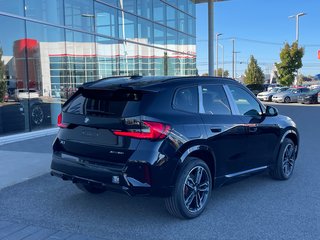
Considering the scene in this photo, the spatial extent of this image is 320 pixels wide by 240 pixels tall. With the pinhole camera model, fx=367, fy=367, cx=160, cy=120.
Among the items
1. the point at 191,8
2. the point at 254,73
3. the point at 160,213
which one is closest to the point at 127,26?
the point at 191,8

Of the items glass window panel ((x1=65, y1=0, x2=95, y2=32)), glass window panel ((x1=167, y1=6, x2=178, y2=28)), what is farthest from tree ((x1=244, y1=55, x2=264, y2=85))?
glass window panel ((x1=65, y1=0, x2=95, y2=32))

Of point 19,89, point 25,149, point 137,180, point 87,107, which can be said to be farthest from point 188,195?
point 19,89

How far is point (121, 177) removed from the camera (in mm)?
3988

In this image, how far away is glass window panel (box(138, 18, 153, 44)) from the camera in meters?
17.4

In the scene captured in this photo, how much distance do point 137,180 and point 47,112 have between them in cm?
967

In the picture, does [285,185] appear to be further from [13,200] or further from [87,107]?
[13,200]

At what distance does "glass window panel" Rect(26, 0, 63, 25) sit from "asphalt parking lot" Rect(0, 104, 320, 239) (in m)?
7.73

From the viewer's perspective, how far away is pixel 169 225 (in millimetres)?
4238

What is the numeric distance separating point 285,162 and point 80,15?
1008 cm

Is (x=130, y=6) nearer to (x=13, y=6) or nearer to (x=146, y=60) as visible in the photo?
(x=146, y=60)

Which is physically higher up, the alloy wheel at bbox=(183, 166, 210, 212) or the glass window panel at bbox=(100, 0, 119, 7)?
the glass window panel at bbox=(100, 0, 119, 7)

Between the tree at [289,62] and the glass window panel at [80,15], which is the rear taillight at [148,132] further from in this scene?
the tree at [289,62]

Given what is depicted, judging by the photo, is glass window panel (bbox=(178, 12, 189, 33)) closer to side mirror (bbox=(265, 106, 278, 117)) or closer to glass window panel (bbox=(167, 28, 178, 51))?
glass window panel (bbox=(167, 28, 178, 51))

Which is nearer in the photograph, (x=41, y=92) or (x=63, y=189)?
(x=63, y=189)
